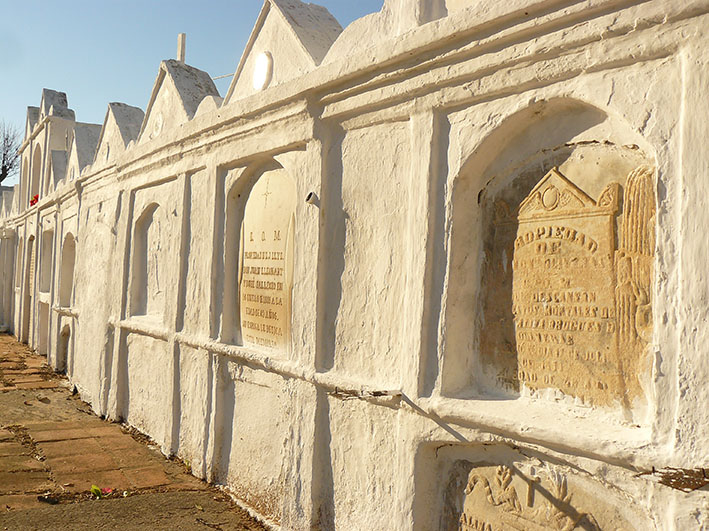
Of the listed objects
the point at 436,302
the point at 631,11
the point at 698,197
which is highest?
the point at 631,11

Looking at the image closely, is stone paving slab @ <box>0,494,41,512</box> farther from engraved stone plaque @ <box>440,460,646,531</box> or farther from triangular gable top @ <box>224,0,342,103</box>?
triangular gable top @ <box>224,0,342,103</box>

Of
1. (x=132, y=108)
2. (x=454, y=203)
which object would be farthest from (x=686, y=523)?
(x=132, y=108)

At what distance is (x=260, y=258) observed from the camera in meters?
5.04

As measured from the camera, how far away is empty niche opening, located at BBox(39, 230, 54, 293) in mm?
12875

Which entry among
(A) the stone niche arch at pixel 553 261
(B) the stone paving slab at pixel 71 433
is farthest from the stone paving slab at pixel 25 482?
(A) the stone niche arch at pixel 553 261

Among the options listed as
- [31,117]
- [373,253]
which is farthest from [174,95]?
[31,117]

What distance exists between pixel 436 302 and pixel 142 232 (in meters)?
5.01

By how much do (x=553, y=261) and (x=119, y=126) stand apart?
683 cm

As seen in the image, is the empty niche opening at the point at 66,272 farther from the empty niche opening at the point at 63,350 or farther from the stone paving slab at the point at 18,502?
the stone paving slab at the point at 18,502

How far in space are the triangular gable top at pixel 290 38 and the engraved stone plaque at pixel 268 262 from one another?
78 centimetres

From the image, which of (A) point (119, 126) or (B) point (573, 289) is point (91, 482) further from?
(A) point (119, 126)

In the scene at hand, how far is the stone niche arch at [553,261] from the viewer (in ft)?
8.53

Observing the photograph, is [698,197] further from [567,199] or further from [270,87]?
[270,87]

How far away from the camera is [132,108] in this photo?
8664mm
